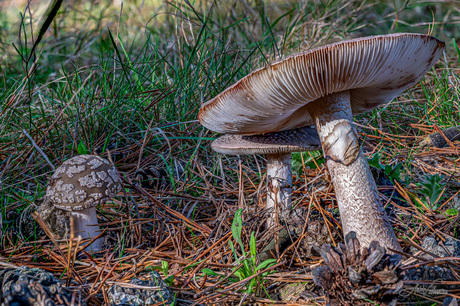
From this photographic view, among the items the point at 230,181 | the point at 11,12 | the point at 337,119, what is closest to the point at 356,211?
the point at 337,119

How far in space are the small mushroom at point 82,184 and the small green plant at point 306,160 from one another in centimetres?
139

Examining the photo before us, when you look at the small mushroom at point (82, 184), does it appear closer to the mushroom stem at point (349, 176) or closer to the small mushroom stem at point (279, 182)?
the small mushroom stem at point (279, 182)

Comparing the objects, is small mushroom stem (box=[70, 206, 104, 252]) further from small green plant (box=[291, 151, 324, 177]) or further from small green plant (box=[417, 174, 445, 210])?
small green plant (box=[417, 174, 445, 210])

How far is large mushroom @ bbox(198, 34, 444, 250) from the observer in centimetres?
148

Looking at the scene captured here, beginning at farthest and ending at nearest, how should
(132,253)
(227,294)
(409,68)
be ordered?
(132,253) → (409,68) → (227,294)

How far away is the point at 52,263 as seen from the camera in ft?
6.42

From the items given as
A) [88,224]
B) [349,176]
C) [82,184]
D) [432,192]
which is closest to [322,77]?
[349,176]

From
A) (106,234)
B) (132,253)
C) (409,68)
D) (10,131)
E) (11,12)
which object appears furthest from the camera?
(11,12)

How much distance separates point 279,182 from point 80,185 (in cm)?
126

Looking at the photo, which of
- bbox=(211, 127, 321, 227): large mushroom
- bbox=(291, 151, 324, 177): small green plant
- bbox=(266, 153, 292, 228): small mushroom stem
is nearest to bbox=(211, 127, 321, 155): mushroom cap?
bbox=(211, 127, 321, 227): large mushroom

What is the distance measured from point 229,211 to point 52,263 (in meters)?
1.12

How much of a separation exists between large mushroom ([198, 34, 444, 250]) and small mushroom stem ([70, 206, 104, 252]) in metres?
0.99

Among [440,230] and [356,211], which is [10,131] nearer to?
[356,211]

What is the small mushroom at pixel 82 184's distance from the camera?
2070 mm
